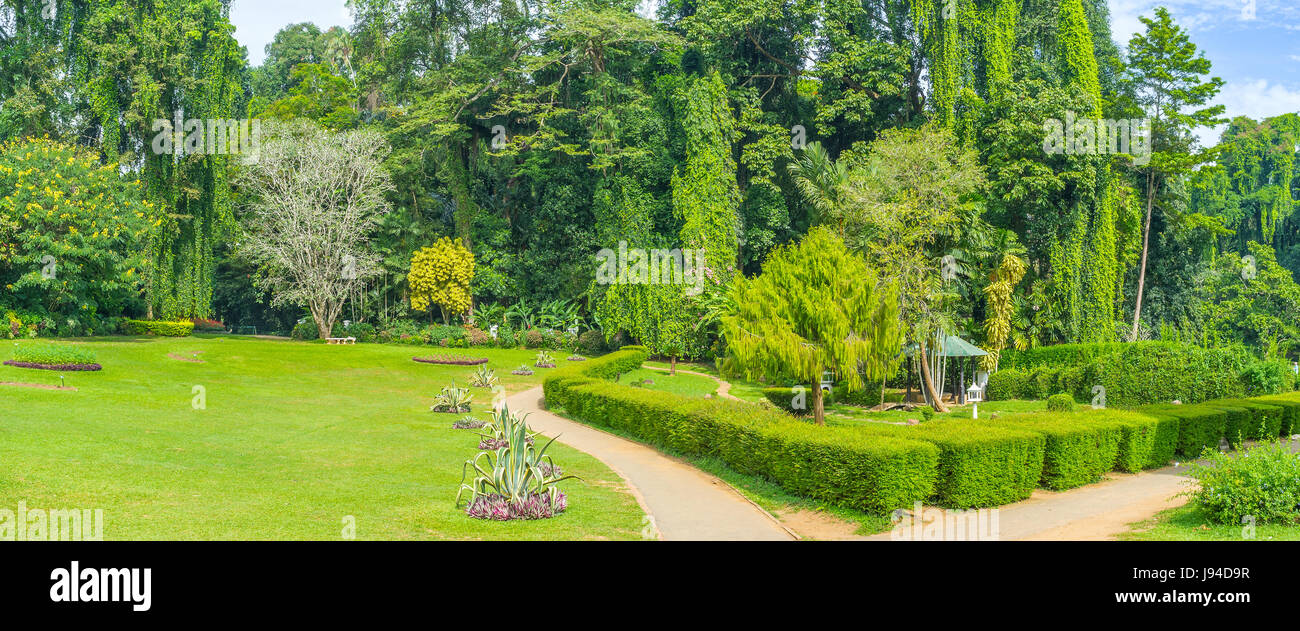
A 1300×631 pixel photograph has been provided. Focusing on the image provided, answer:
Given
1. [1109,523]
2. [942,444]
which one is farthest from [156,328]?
[1109,523]

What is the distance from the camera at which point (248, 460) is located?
1455 centimetres

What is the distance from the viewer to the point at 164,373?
2502 cm

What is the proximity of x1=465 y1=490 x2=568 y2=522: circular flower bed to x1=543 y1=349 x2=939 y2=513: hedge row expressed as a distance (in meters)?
4.45

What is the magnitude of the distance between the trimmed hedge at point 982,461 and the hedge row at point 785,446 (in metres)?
0.36

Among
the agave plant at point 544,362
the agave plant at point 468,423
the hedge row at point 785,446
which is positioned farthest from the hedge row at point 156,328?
the hedge row at point 785,446

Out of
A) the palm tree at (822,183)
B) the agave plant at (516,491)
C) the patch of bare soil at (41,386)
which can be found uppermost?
the palm tree at (822,183)

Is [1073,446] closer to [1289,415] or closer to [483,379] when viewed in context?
[1289,415]

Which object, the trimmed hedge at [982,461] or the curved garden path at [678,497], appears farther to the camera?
the trimmed hedge at [982,461]

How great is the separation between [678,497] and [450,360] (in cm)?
2235

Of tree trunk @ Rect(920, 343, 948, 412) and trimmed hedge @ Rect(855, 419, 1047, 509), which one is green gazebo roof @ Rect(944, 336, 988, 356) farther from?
trimmed hedge @ Rect(855, 419, 1047, 509)

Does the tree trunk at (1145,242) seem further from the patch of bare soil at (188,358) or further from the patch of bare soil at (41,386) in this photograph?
the patch of bare soil at (41,386)

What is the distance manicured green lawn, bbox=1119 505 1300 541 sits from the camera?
426 inches

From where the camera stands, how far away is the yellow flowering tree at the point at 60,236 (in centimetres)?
2936

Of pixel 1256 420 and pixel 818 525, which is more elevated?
pixel 1256 420
